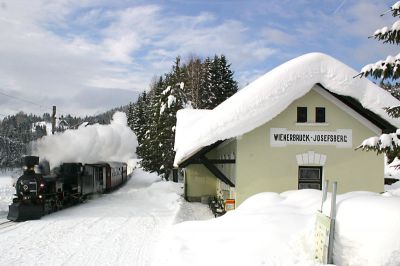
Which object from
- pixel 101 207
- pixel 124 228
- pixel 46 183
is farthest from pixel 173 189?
pixel 124 228

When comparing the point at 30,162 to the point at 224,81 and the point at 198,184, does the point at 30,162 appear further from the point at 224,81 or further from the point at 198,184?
the point at 224,81

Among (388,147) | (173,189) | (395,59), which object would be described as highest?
(395,59)

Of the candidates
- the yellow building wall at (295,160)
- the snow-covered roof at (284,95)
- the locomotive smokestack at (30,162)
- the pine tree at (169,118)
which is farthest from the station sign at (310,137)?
the pine tree at (169,118)

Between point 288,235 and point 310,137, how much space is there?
6108 mm

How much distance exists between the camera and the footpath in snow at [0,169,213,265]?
9750mm

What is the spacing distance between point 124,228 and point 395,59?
33.6ft

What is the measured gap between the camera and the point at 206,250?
8.66 metres

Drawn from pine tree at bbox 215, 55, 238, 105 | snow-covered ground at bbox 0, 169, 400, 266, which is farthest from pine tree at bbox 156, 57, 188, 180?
snow-covered ground at bbox 0, 169, 400, 266

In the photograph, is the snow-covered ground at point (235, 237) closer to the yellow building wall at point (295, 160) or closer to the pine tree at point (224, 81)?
the yellow building wall at point (295, 160)

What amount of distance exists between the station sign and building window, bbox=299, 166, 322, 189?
34.0 inches

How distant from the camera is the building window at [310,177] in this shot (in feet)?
45.2

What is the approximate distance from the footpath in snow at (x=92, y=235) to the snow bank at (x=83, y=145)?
3.30m

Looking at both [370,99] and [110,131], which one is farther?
[110,131]

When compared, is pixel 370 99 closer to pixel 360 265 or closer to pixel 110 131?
pixel 360 265
